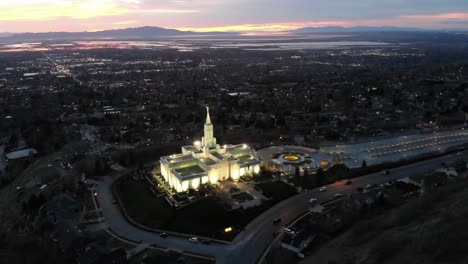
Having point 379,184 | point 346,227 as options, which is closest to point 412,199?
point 379,184

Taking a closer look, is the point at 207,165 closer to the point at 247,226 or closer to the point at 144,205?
the point at 144,205

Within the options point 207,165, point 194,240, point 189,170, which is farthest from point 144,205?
point 194,240

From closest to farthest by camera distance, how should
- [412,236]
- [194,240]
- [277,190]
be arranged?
[412,236], [194,240], [277,190]

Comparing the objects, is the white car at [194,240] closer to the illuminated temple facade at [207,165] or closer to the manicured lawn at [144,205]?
the manicured lawn at [144,205]

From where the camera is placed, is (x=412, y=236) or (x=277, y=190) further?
(x=277, y=190)

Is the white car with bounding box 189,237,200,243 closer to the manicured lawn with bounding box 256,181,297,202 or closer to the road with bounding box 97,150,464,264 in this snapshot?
the road with bounding box 97,150,464,264
